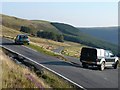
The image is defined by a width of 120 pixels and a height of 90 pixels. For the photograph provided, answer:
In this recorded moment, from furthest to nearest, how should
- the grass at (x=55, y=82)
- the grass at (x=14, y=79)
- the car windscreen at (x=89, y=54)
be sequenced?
the car windscreen at (x=89, y=54), the grass at (x=55, y=82), the grass at (x=14, y=79)

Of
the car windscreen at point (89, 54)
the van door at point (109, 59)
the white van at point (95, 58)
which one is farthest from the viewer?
the van door at point (109, 59)

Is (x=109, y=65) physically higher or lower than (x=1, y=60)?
lower

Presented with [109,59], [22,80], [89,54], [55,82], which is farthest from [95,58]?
[22,80]

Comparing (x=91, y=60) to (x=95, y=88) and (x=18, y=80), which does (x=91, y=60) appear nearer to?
(x=95, y=88)

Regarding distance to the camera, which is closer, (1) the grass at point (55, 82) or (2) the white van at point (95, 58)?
(1) the grass at point (55, 82)

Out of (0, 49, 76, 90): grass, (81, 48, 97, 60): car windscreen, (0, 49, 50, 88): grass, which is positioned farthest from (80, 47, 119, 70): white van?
(0, 49, 50, 88): grass

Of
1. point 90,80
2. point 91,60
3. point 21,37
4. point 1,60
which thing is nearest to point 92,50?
point 91,60

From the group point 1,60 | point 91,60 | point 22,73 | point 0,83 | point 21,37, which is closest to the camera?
point 0,83

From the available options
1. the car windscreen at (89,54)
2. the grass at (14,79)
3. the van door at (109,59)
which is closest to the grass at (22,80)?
the grass at (14,79)

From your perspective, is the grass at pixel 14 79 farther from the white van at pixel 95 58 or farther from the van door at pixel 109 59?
the van door at pixel 109 59

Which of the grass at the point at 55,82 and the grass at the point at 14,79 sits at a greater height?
the grass at the point at 14,79

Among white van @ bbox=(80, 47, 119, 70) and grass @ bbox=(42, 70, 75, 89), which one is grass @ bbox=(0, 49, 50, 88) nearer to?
grass @ bbox=(42, 70, 75, 89)

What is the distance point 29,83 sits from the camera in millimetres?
15367

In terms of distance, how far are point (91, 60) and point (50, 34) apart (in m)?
163
